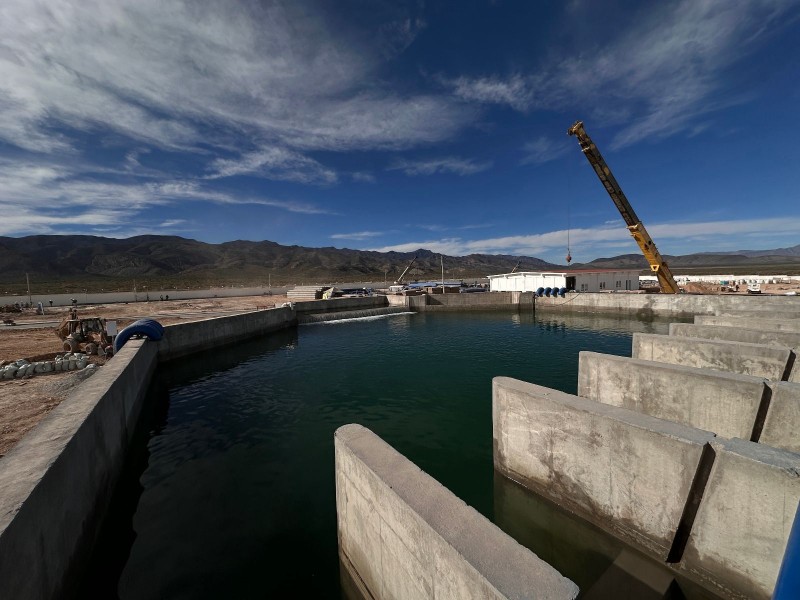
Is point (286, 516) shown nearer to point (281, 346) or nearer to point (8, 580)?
point (8, 580)

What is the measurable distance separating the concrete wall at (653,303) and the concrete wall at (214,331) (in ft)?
102

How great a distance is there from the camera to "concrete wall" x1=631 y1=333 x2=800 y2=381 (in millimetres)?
8523

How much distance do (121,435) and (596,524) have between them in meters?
11.0

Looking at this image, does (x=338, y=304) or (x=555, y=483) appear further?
(x=338, y=304)

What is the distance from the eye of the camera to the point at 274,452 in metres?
9.48

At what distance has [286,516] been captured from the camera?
22.9 ft

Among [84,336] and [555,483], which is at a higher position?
[84,336]

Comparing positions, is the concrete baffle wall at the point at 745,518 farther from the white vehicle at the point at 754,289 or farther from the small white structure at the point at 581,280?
the white vehicle at the point at 754,289

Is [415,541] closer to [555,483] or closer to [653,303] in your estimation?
[555,483]

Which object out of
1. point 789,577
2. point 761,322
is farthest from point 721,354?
point 789,577

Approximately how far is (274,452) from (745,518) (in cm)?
943

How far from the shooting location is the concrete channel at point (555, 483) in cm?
355

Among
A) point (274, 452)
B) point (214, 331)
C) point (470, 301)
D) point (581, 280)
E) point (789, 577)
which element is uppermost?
point (581, 280)

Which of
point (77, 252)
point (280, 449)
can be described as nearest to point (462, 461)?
point (280, 449)
